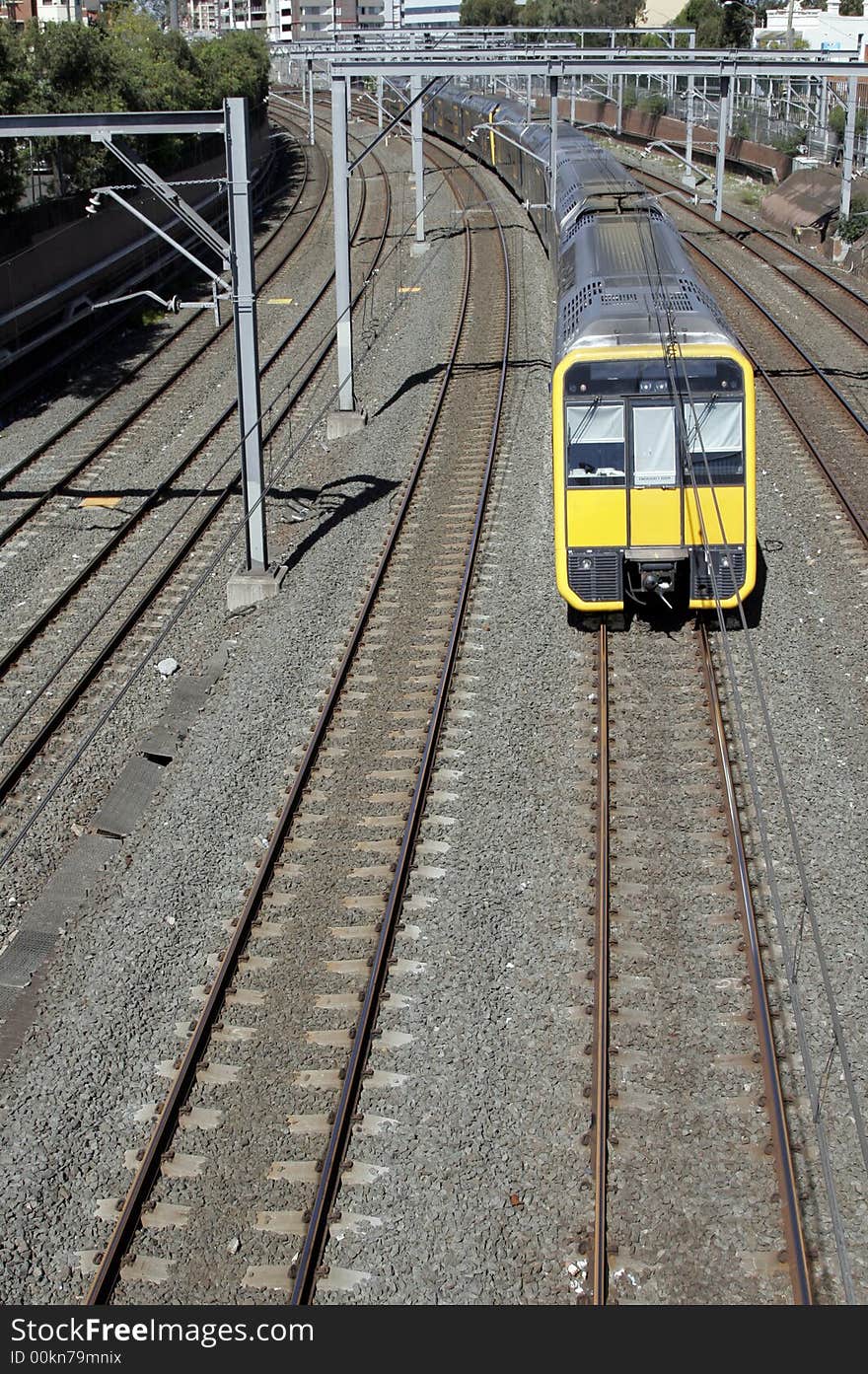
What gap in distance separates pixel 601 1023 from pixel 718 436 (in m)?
5.81

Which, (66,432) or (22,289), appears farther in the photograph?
(22,289)

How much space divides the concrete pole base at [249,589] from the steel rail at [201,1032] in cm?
180

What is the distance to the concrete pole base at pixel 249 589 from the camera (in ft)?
46.0

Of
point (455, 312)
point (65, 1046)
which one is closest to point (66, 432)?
point (455, 312)

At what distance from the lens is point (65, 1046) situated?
8.03 meters

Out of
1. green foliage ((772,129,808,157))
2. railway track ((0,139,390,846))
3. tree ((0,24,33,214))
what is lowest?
railway track ((0,139,390,846))

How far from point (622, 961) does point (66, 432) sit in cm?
1429

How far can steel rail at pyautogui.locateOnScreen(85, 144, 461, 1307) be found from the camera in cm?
654

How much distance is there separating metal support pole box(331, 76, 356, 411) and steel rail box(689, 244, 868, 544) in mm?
5286

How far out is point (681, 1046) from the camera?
7578 mm

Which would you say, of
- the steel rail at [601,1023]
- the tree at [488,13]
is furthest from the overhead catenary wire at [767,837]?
the tree at [488,13]

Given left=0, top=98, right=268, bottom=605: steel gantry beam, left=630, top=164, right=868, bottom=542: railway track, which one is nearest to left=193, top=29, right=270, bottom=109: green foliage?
left=630, top=164, right=868, bottom=542: railway track

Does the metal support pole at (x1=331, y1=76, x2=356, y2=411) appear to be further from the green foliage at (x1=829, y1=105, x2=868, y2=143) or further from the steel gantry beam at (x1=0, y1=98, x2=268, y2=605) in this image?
the green foliage at (x1=829, y1=105, x2=868, y2=143)

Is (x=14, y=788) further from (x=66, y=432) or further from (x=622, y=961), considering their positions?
(x=66, y=432)
